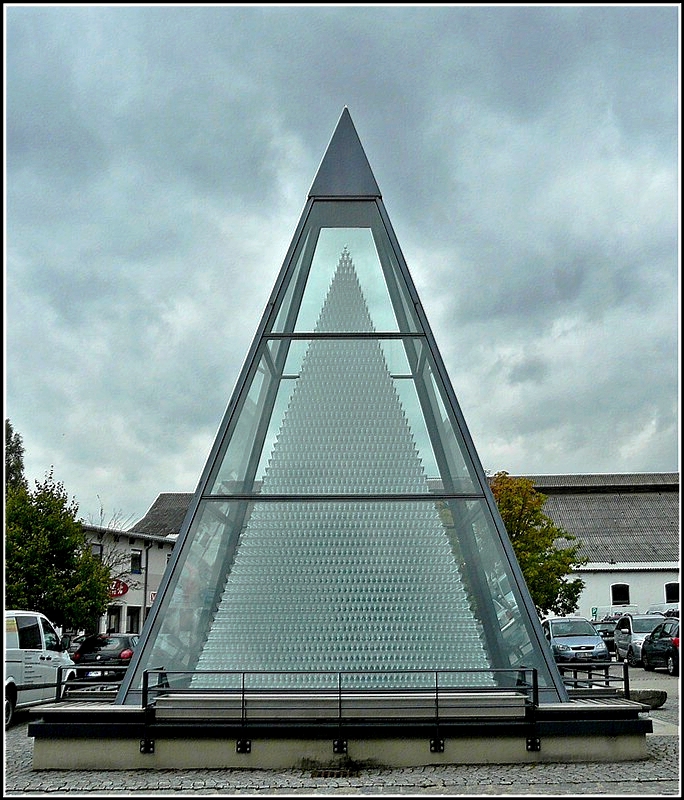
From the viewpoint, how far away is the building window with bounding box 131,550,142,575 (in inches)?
1896

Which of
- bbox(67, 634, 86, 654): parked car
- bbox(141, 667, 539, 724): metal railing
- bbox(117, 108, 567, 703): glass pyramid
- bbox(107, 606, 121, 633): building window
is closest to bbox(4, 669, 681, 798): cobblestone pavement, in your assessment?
bbox(141, 667, 539, 724): metal railing

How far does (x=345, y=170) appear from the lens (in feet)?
42.8

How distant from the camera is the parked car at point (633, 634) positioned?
28.7 metres

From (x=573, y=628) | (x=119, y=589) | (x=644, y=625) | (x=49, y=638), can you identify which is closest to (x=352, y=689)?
(x=49, y=638)

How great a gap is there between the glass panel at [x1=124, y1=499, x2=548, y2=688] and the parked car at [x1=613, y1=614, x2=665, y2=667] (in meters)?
19.8

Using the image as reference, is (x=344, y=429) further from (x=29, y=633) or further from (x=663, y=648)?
(x=663, y=648)

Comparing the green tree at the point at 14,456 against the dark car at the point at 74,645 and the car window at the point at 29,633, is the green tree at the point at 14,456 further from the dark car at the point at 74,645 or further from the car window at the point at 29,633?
the car window at the point at 29,633

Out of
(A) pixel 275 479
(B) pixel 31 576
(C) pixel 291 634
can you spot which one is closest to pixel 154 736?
(C) pixel 291 634

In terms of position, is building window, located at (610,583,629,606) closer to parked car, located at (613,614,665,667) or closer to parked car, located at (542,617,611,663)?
parked car, located at (613,614,665,667)

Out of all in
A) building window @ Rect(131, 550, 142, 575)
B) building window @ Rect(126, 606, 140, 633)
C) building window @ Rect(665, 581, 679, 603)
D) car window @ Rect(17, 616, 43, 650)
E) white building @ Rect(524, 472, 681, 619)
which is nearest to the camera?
car window @ Rect(17, 616, 43, 650)

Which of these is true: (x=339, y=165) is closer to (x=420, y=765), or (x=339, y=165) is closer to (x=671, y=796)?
(x=420, y=765)

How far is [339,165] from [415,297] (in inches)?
98.2

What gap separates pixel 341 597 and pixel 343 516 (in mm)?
1046

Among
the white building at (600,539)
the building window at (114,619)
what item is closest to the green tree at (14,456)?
the white building at (600,539)
